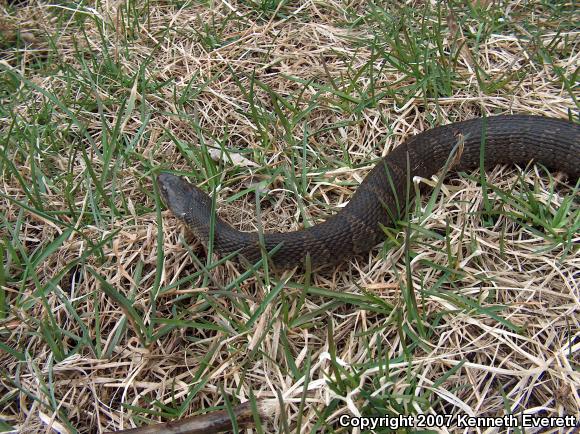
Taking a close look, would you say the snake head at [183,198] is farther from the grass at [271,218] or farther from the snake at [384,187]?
the grass at [271,218]

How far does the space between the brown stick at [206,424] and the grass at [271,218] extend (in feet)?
0.27

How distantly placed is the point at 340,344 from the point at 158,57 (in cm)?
340

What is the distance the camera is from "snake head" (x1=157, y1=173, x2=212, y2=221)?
401 centimetres

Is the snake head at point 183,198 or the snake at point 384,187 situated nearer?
the snake at point 384,187

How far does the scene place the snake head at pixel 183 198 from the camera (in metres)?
4.01

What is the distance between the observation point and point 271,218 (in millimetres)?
4121

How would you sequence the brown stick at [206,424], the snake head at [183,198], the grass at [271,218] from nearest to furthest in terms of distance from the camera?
the brown stick at [206,424], the grass at [271,218], the snake head at [183,198]

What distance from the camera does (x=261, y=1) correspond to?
534 centimetres

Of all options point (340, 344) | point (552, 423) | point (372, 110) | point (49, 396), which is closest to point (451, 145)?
point (372, 110)

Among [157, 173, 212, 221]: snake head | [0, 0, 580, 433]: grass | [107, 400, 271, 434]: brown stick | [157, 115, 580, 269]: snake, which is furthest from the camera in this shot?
[157, 173, 212, 221]: snake head

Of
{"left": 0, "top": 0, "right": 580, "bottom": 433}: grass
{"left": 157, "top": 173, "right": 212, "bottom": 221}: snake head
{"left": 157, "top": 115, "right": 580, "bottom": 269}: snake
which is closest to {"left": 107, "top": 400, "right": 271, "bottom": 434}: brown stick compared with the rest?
{"left": 0, "top": 0, "right": 580, "bottom": 433}: grass

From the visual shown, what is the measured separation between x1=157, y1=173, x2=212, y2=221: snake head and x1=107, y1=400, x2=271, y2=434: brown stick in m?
1.55

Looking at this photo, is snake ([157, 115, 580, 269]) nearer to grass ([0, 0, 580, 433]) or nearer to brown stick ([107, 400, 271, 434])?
grass ([0, 0, 580, 433])

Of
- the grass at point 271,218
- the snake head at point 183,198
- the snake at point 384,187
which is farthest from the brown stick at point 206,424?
the snake head at point 183,198
